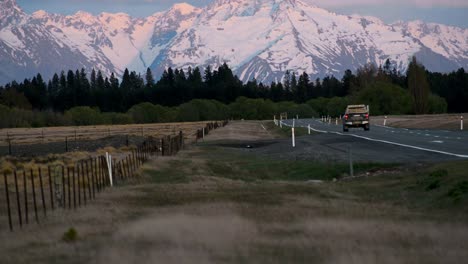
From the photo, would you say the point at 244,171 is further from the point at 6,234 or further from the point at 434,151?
the point at 6,234

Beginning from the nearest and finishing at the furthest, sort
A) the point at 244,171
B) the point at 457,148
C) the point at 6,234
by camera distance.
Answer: the point at 6,234
the point at 244,171
the point at 457,148

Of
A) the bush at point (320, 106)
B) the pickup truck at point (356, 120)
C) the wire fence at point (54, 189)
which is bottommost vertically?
the bush at point (320, 106)

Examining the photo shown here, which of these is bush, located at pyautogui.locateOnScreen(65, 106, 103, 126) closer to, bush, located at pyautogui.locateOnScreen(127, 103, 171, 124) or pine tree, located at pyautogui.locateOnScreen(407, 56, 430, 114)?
bush, located at pyautogui.locateOnScreen(127, 103, 171, 124)

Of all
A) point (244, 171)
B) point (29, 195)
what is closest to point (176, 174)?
point (244, 171)

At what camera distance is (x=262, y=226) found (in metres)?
13.1

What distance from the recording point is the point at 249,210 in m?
15.4

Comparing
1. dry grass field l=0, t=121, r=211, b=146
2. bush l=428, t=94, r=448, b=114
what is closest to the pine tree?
bush l=428, t=94, r=448, b=114

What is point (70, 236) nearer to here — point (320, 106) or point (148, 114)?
point (148, 114)

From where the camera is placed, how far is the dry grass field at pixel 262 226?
1077 centimetres

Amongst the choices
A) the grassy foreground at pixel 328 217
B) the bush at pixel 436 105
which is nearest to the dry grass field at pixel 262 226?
the grassy foreground at pixel 328 217

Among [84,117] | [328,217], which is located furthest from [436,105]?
[328,217]

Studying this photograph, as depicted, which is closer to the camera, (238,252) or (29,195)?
(238,252)

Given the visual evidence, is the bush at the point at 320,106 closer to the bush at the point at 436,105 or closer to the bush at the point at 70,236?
the bush at the point at 436,105

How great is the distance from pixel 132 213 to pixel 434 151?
18.4 m
